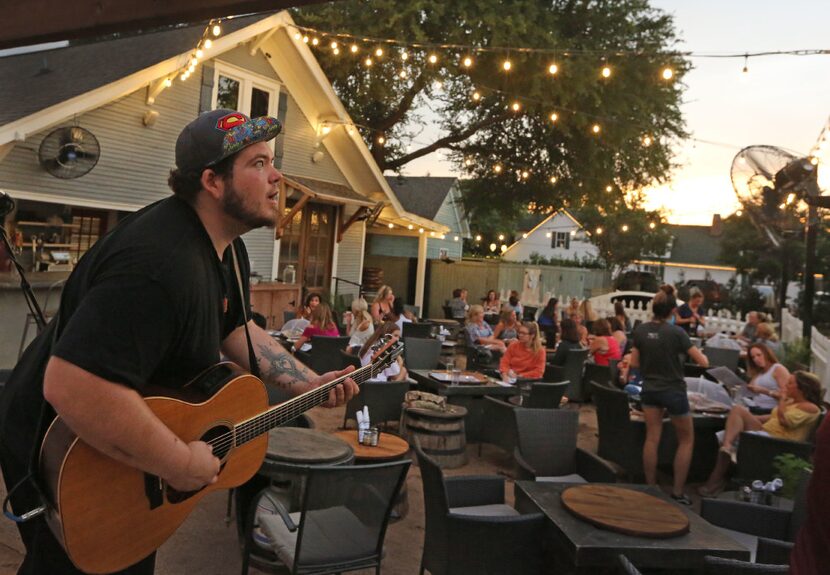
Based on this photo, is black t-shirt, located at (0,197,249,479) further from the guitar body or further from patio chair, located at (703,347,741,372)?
patio chair, located at (703,347,741,372)

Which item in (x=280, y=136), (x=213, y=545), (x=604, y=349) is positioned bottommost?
(x=213, y=545)

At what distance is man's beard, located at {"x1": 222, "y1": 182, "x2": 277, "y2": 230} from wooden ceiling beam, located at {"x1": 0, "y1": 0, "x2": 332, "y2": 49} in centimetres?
194

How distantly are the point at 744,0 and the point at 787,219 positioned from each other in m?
5.33

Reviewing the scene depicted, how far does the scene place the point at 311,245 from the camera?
54.1ft

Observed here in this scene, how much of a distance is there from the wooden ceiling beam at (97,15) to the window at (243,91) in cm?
904

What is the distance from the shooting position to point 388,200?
57.1 feet

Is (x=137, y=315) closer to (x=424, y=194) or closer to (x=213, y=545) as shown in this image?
(x=213, y=545)

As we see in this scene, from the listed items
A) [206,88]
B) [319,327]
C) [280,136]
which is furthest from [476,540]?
[280,136]

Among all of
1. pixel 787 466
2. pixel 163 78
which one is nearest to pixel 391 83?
pixel 163 78

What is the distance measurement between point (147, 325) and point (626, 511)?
9.88 feet

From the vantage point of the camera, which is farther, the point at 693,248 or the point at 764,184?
the point at 693,248

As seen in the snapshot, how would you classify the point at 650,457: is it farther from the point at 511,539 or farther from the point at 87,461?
the point at 87,461

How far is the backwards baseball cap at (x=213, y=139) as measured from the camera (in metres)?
1.77

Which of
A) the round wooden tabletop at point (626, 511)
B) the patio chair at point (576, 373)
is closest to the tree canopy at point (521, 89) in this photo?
the patio chair at point (576, 373)
